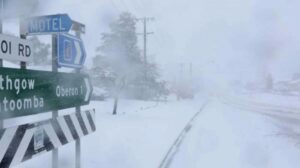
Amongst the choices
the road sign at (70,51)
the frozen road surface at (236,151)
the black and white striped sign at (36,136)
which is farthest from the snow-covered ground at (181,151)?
the road sign at (70,51)

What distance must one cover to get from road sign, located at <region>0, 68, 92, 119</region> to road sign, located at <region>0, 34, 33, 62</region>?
19cm

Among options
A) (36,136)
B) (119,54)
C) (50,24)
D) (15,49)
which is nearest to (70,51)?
(50,24)

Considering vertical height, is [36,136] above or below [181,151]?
above

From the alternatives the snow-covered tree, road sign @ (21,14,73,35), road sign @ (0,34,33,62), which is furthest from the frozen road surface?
the snow-covered tree

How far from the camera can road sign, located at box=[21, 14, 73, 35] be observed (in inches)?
172

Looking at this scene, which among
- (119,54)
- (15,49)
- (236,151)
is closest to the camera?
(15,49)

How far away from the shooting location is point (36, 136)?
3.55 meters

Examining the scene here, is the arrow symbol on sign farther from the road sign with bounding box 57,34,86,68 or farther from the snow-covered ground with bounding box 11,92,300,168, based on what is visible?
the snow-covered ground with bounding box 11,92,300,168

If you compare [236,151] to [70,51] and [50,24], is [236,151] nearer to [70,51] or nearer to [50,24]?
[70,51]

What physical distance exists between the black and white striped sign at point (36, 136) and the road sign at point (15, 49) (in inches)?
27.3

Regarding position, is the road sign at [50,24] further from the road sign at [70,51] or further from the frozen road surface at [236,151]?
the frozen road surface at [236,151]

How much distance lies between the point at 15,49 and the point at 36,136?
2.96ft

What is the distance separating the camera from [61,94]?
417 centimetres

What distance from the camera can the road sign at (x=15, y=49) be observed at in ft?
10.7
